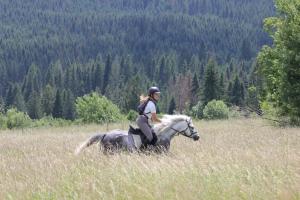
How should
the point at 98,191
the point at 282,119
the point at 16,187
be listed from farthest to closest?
the point at 282,119 → the point at 16,187 → the point at 98,191

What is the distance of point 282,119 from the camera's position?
27.7 metres

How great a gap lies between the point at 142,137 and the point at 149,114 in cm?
52

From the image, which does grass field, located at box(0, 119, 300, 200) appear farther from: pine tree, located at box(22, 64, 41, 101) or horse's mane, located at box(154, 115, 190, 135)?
pine tree, located at box(22, 64, 41, 101)

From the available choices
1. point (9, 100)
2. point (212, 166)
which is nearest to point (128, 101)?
point (9, 100)

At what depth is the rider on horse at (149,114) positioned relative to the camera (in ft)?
42.9

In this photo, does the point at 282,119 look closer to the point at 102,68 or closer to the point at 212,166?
the point at 212,166

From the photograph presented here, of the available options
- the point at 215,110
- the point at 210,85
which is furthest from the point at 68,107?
the point at 215,110

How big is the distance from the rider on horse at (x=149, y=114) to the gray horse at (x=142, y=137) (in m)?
0.17

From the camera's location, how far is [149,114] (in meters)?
13.2

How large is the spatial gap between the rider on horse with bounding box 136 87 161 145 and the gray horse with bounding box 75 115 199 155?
173 millimetres

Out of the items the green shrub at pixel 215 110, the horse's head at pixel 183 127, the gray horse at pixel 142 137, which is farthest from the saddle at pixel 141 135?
the green shrub at pixel 215 110

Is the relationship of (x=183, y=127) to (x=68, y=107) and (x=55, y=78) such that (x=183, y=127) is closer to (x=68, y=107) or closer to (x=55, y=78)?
(x=68, y=107)

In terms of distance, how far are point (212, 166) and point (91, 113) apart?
61.8m

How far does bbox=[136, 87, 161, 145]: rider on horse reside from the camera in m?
13.1
